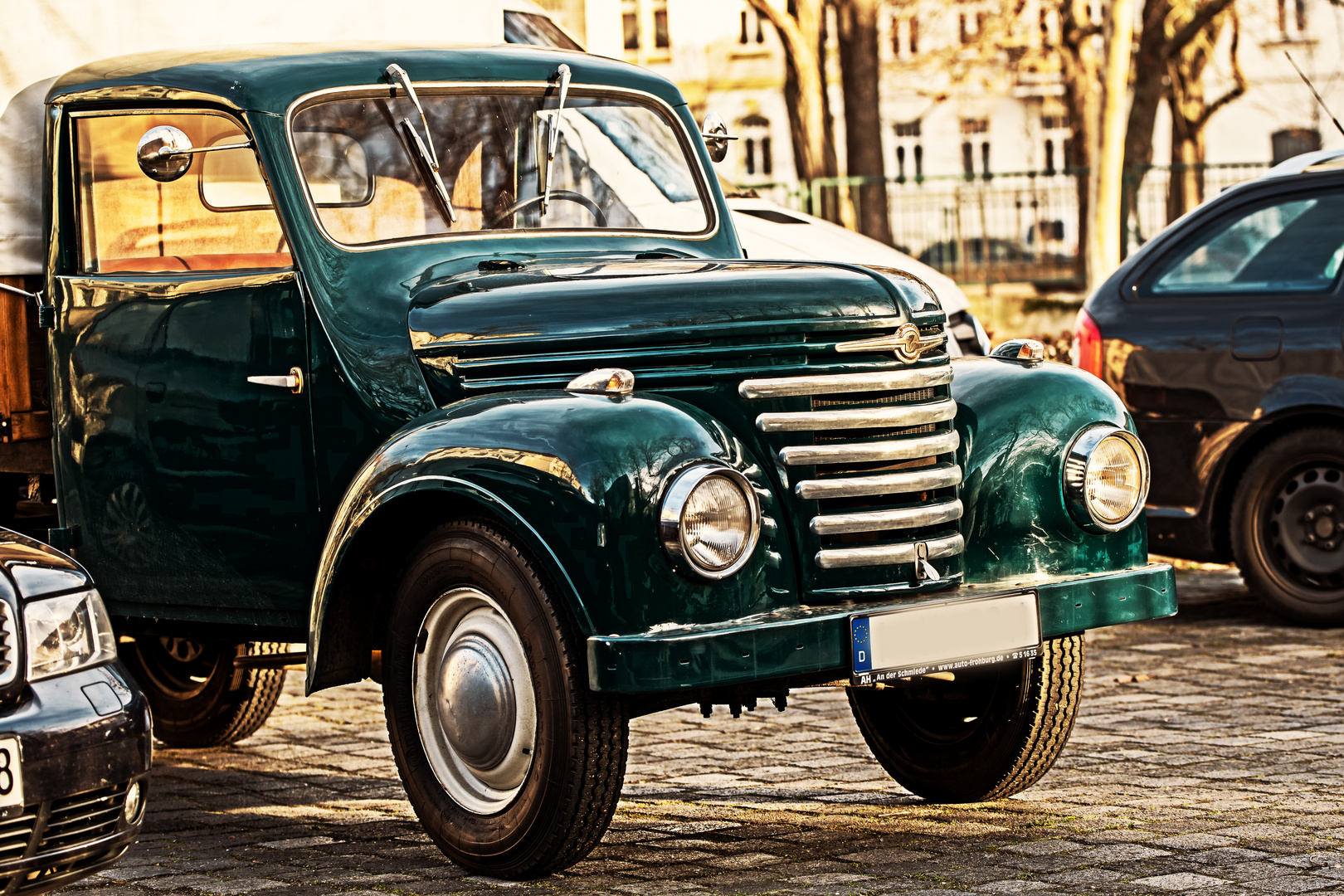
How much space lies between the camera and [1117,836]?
5531 mm

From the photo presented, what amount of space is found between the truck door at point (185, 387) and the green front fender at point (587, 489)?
634 mm

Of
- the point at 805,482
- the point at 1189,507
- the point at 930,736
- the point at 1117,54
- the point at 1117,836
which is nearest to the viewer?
the point at 805,482

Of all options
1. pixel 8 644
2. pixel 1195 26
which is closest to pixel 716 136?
pixel 8 644

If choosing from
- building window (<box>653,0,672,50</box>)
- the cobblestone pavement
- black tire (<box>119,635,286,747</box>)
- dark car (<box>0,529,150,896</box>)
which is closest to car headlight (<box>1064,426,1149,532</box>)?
the cobblestone pavement

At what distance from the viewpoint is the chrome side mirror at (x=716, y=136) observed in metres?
7.14

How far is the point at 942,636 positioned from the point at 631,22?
157 feet

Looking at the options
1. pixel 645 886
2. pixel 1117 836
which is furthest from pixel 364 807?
pixel 1117 836

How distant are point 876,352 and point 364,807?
7.14 ft

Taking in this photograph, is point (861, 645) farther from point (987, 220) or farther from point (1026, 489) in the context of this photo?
point (987, 220)

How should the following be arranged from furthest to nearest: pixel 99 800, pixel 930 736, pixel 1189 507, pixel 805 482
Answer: pixel 1189 507 → pixel 930 736 → pixel 805 482 → pixel 99 800

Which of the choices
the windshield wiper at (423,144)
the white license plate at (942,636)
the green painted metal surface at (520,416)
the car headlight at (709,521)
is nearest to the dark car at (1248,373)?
the green painted metal surface at (520,416)

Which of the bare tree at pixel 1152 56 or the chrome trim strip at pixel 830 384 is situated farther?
the bare tree at pixel 1152 56

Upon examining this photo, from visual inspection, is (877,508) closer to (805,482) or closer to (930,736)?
(805,482)

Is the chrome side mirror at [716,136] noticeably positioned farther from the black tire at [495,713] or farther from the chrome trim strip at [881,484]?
the black tire at [495,713]
